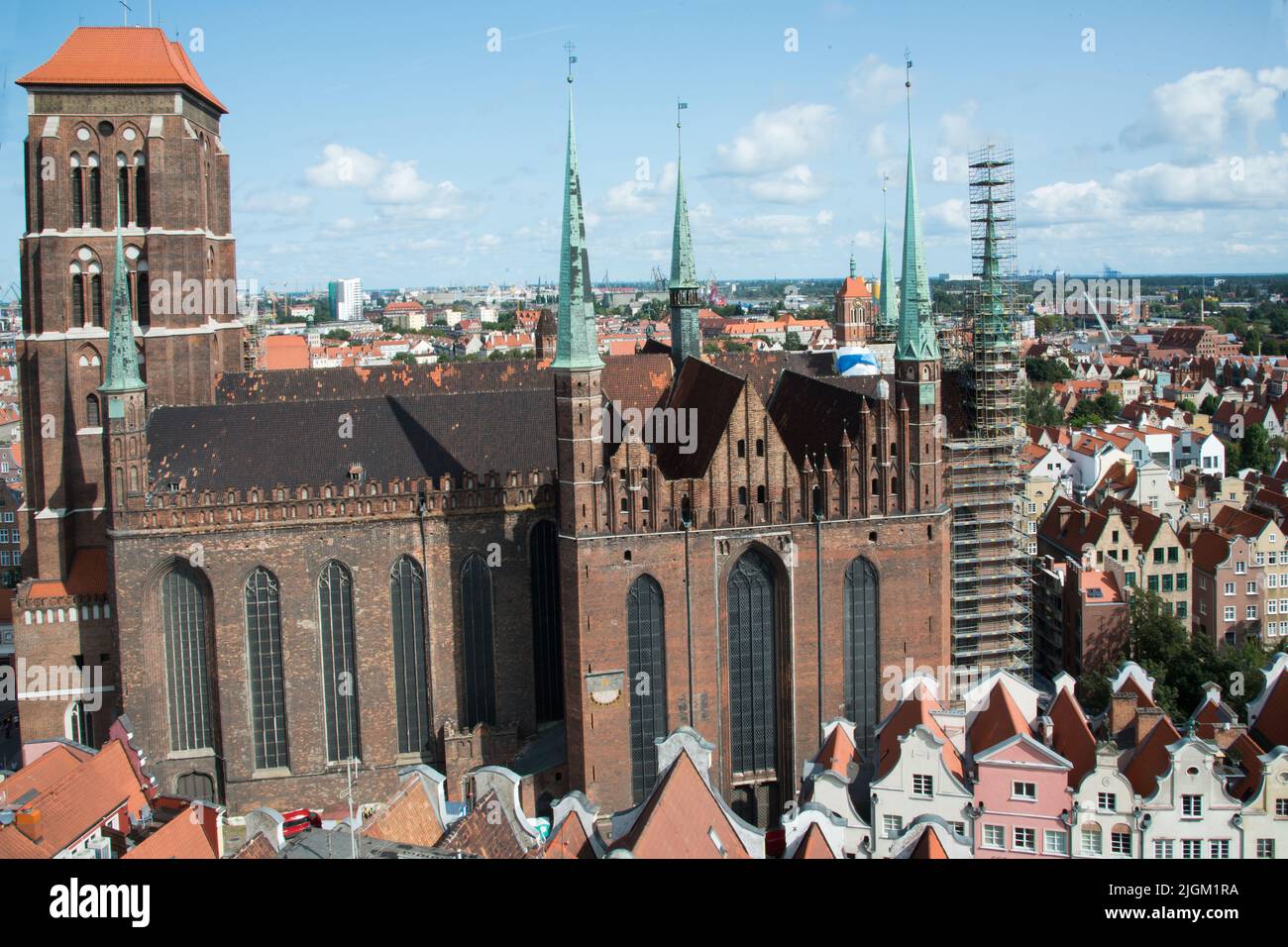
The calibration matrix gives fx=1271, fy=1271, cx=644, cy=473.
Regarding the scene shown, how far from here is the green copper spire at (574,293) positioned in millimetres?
44031

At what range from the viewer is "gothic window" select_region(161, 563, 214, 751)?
48906 mm

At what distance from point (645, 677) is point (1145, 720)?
1722 cm

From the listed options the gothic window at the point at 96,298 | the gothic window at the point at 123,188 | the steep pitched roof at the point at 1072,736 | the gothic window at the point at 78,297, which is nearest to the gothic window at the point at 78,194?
the gothic window at the point at 123,188

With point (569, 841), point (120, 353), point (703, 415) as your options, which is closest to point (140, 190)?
point (120, 353)

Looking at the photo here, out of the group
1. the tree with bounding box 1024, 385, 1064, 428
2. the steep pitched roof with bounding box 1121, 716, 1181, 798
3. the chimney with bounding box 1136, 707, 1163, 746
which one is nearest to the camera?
the steep pitched roof with bounding box 1121, 716, 1181, 798

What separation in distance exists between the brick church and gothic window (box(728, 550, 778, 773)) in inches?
4.2

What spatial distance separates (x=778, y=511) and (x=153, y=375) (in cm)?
2923

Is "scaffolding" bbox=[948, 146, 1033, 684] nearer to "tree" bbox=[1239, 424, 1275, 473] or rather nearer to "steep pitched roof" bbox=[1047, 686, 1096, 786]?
"steep pitched roof" bbox=[1047, 686, 1096, 786]

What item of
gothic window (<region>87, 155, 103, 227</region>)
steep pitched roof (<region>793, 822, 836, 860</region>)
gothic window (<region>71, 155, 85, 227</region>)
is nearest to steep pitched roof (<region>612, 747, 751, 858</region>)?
steep pitched roof (<region>793, 822, 836, 860</region>)

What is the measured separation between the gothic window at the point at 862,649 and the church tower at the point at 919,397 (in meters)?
3.15

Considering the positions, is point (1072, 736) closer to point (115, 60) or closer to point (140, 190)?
point (140, 190)

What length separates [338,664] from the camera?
163 ft

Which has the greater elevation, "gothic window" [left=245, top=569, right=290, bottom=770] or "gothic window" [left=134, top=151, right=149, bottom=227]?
"gothic window" [left=134, top=151, right=149, bottom=227]
